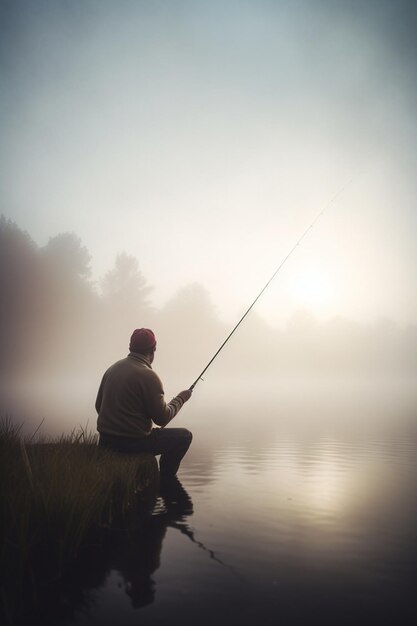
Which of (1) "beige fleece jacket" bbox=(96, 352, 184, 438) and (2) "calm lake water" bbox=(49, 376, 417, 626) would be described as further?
(1) "beige fleece jacket" bbox=(96, 352, 184, 438)

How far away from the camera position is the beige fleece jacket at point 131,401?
18.9ft

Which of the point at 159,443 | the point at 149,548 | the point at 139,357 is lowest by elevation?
the point at 149,548

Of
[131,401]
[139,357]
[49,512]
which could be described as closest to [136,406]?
[131,401]

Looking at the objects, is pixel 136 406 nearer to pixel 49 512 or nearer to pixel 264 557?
pixel 49 512

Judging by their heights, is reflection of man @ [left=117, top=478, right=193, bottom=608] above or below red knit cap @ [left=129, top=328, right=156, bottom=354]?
below

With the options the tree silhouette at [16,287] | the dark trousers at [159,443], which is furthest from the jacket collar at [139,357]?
the tree silhouette at [16,287]

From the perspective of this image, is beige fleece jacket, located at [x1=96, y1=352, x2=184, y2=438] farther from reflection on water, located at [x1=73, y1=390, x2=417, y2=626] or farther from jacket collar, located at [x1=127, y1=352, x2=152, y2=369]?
reflection on water, located at [x1=73, y1=390, x2=417, y2=626]

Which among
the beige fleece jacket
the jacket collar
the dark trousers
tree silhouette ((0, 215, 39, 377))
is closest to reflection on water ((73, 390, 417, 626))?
the dark trousers

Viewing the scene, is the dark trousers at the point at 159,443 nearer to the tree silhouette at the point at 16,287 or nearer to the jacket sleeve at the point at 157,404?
the jacket sleeve at the point at 157,404

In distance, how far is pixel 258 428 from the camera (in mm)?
19859

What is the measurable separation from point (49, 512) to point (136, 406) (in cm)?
264

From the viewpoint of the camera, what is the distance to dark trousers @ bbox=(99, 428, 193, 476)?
19.7 ft

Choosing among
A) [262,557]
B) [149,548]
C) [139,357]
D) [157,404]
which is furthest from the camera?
[139,357]

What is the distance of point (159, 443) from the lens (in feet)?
20.3
